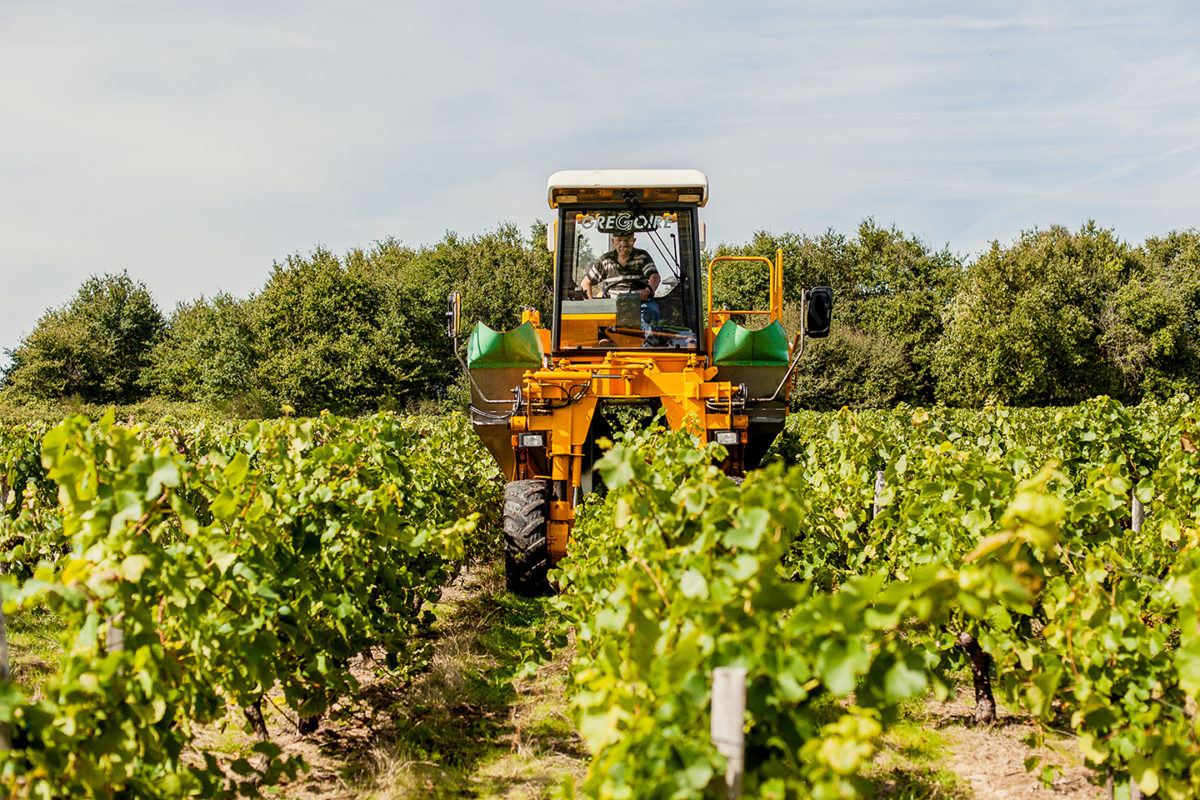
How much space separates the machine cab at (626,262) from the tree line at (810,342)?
64.2 feet

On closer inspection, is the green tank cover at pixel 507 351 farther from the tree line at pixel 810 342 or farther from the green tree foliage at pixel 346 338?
the green tree foliage at pixel 346 338

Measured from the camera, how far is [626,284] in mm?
6941

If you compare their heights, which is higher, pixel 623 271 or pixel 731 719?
pixel 623 271

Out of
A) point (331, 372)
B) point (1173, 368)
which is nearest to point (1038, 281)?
point (1173, 368)

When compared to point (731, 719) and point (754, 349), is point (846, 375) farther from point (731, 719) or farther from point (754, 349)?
point (731, 719)

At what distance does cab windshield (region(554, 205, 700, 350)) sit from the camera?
22.4 ft

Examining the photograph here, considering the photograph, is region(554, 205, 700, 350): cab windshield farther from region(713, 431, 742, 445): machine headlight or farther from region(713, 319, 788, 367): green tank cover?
region(713, 431, 742, 445): machine headlight

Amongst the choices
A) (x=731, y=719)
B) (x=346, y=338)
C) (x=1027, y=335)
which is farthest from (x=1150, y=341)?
(x=731, y=719)

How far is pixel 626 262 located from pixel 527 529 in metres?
2.22

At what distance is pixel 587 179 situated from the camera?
6.75m

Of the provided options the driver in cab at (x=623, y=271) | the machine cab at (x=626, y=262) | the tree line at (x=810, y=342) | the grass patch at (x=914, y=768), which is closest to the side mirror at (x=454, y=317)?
the machine cab at (x=626, y=262)

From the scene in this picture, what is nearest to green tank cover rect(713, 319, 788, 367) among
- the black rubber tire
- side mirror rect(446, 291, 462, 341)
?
the black rubber tire

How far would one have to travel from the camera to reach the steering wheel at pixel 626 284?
22.8ft

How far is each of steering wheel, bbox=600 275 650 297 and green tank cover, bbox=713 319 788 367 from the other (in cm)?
76
